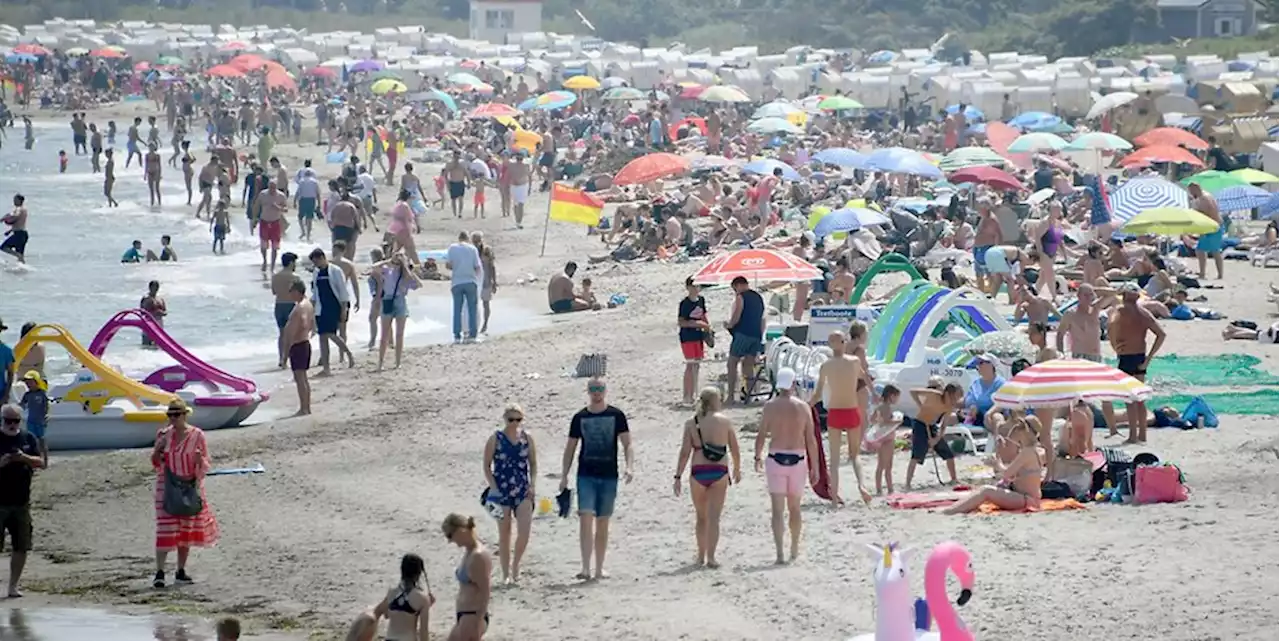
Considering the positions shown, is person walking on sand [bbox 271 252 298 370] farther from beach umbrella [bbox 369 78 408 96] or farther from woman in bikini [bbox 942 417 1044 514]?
beach umbrella [bbox 369 78 408 96]

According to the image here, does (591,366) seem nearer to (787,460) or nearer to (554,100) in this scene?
(787,460)

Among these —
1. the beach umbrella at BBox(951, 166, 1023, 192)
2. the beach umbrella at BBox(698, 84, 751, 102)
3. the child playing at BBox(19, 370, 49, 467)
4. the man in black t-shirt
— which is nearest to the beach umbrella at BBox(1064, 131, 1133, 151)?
the beach umbrella at BBox(951, 166, 1023, 192)

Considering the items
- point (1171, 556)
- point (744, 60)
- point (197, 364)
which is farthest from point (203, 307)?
point (744, 60)

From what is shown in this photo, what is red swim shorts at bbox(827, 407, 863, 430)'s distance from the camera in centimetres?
1231

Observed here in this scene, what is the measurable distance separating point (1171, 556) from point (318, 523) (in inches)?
212

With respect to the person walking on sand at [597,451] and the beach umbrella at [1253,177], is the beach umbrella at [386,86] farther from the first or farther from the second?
the person walking on sand at [597,451]

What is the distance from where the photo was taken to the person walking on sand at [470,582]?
341 inches

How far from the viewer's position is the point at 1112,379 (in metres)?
11.9

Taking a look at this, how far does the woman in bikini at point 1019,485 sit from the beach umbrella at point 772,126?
24317 mm

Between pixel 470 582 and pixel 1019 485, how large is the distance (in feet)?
13.0

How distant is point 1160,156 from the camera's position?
28594mm

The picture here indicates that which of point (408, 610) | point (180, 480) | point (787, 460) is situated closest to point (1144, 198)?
point (787, 460)

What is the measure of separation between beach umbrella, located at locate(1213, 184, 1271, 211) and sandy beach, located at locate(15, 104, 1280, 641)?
556 centimetres

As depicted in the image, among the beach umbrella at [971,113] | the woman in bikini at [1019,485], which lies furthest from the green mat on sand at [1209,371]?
the beach umbrella at [971,113]
